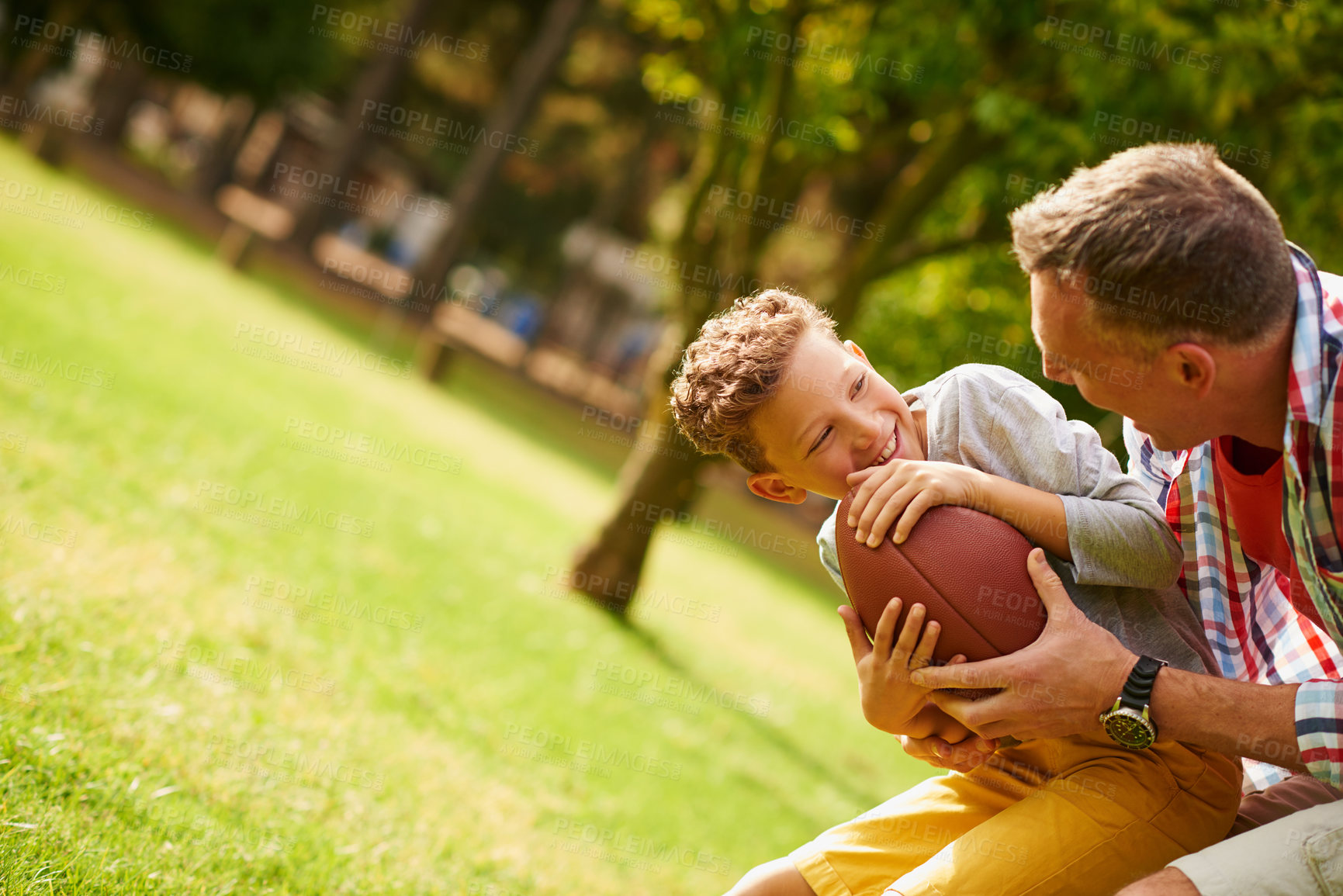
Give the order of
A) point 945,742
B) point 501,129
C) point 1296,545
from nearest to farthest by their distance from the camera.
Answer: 1. point 1296,545
2. point 945,742
3. point 501,129

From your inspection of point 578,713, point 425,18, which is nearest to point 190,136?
point 425,18

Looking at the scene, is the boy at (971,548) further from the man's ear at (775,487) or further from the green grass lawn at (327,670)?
the green grass lawn at (327,670)

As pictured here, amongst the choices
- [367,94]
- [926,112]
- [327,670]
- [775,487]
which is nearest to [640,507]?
[327,670]

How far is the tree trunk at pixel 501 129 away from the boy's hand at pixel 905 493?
19474 millimetres

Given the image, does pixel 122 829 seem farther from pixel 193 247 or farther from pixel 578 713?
pixel 193 247

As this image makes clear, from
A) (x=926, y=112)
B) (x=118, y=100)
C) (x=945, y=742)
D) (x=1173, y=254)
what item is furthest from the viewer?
(x=118, y=100)

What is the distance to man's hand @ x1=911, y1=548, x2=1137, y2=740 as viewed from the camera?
2.61 metres

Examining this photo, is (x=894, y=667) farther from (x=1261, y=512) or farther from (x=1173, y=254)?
(x=1173, y=254)

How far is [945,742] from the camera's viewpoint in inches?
119

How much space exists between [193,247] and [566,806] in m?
22.2

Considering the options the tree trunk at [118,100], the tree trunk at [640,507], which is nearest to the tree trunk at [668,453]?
the tree trunk at [640,507]

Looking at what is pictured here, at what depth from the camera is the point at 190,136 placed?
2231 inches

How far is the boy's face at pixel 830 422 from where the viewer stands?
3.07 metres

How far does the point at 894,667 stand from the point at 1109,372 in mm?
964
